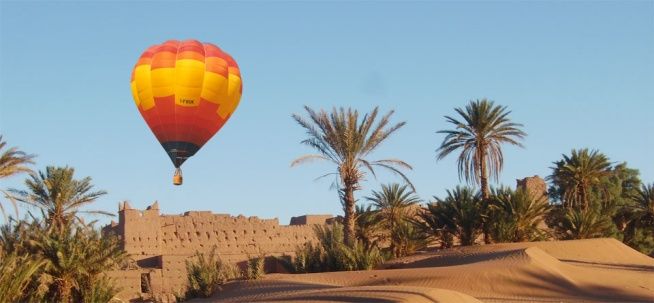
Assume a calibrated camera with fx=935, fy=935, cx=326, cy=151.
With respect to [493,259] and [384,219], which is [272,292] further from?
[384,219]

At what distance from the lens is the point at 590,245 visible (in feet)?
104

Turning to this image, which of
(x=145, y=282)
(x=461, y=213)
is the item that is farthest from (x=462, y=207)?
(x=145, y=282)

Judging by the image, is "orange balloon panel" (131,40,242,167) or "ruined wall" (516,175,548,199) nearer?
"orange balloon panel" (131,40,242,167)

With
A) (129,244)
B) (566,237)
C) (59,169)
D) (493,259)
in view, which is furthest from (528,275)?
(129,244)

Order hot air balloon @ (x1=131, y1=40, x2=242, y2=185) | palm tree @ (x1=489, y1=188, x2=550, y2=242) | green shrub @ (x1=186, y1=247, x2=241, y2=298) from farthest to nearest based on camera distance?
palm tree @ (x1=489, y1=188, x2=550, y2=242) < hot air balloon @ (x1=131, y1=40, x2=242, y2=185) < green shrub @ (x1=186, y1=247, x2=241, y2=298)

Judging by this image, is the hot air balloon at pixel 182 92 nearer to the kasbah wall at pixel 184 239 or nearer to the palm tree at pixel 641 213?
the kasbah wall at pixel 184 239

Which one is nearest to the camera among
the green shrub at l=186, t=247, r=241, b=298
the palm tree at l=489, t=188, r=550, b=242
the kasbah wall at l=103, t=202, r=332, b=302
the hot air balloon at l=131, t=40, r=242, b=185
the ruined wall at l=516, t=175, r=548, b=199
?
the green shrub at l=186, t=247, r=241, b=298

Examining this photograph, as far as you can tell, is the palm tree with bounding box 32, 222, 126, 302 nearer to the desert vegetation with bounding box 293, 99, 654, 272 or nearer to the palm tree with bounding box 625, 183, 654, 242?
the desert vegetation with bounding box 293, 99, 654, 272

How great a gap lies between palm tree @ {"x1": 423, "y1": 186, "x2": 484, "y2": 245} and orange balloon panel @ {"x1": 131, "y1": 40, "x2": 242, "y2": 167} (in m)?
8.77

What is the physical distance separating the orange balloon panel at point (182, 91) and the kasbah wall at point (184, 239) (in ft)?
22.9

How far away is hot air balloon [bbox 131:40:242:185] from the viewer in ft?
104

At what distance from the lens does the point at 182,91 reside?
31828 mm

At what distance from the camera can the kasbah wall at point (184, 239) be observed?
125ft

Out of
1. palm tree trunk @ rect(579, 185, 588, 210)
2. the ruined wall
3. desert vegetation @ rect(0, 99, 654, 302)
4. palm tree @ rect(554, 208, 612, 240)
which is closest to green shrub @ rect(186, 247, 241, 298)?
→ desert vegetation @ rect(0, 99, 654, 302)
